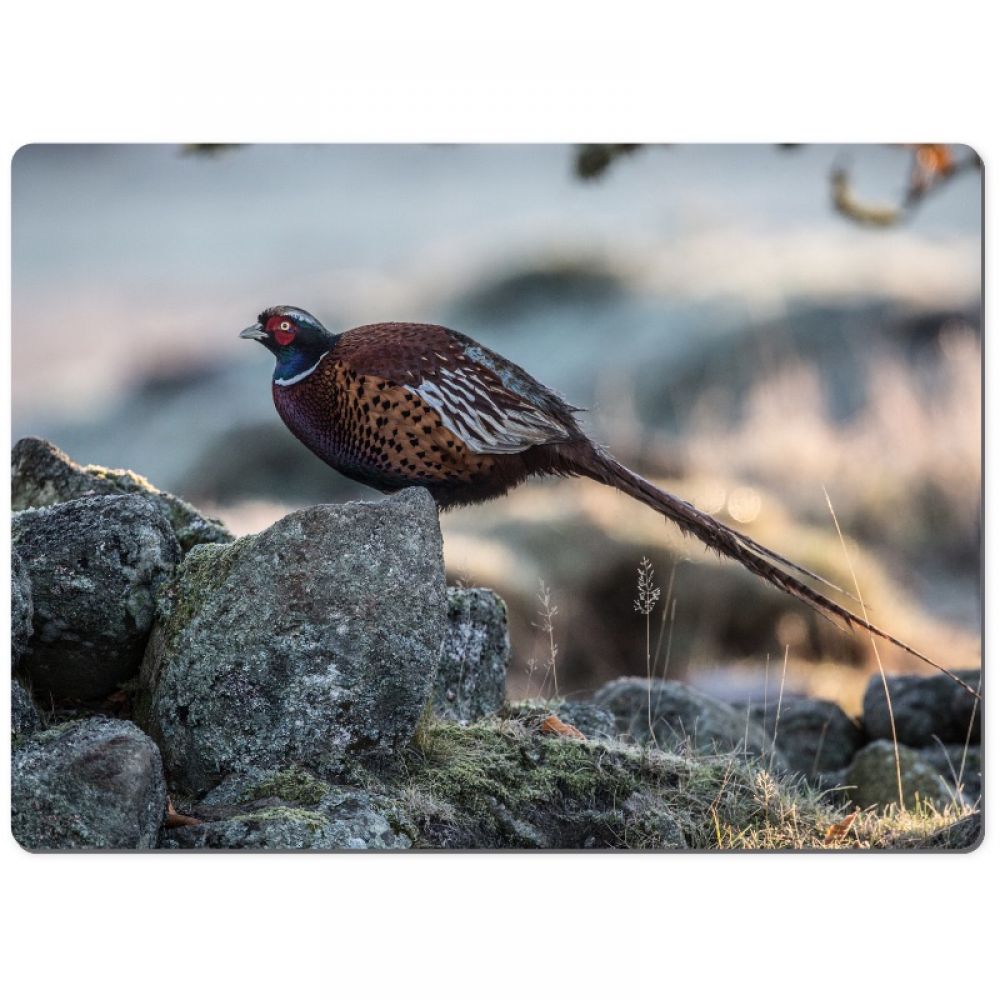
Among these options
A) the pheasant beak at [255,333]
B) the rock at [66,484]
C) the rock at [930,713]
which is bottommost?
the rock at [930,713]

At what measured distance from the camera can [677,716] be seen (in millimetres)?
6418

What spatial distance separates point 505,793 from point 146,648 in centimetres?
136

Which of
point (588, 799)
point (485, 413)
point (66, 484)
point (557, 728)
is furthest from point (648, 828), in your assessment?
point (66, 484)

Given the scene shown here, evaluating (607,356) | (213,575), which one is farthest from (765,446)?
(213,575)

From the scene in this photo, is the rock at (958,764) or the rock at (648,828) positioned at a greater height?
the rock at (648,828)

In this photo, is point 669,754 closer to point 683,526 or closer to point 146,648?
point 683,526

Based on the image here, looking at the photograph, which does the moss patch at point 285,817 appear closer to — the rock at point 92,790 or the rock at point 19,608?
the rock at point 92,790

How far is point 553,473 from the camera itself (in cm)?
538

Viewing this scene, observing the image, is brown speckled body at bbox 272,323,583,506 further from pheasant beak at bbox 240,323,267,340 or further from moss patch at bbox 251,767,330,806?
moss patch at bbox 251,767,330,806

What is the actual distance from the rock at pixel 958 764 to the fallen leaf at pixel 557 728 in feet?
6.57

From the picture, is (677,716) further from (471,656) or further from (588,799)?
(588,799)

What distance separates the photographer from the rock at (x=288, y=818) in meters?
4.66

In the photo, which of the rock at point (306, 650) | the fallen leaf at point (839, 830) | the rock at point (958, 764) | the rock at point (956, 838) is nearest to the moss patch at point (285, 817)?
the rock at point (306, 650)

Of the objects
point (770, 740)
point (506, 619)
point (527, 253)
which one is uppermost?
point (527, 253)
